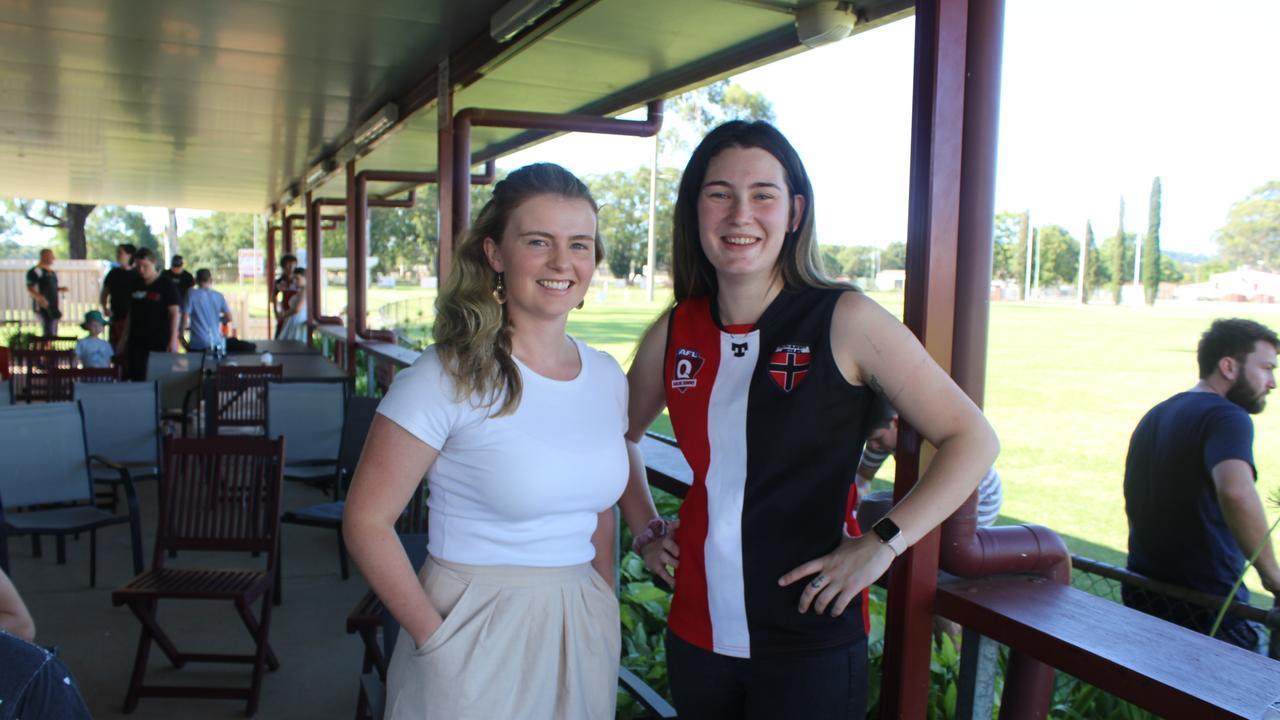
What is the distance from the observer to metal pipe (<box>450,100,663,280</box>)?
229 inches

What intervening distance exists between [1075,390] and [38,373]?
30947mm

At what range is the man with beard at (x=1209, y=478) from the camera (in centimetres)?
360

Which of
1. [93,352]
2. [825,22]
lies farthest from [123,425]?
[825,22]

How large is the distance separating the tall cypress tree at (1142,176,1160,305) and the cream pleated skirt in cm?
3816

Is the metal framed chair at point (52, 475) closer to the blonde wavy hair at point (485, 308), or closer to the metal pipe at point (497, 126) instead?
the metal pipe at point (497, 126)

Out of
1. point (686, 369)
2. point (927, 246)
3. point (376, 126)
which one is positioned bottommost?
point (686, 369)

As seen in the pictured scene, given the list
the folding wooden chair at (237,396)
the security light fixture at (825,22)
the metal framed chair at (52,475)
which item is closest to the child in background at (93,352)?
the folding wooden chair at (237,396)

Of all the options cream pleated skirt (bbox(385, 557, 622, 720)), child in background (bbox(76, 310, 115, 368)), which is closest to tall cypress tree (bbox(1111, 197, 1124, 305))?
child in background (bbox(76, 310, 115, 368))

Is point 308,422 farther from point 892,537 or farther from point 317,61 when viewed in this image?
point 892,537

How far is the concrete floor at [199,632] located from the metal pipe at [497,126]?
2.33m

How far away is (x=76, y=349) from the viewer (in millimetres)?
8242

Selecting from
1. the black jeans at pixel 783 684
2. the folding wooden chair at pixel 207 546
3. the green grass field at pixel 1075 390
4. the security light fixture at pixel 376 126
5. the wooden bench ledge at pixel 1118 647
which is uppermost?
the security light fixture at pixel 376 126

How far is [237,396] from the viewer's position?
6254 millimetres

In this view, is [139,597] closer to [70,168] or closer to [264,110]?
[264,110]
